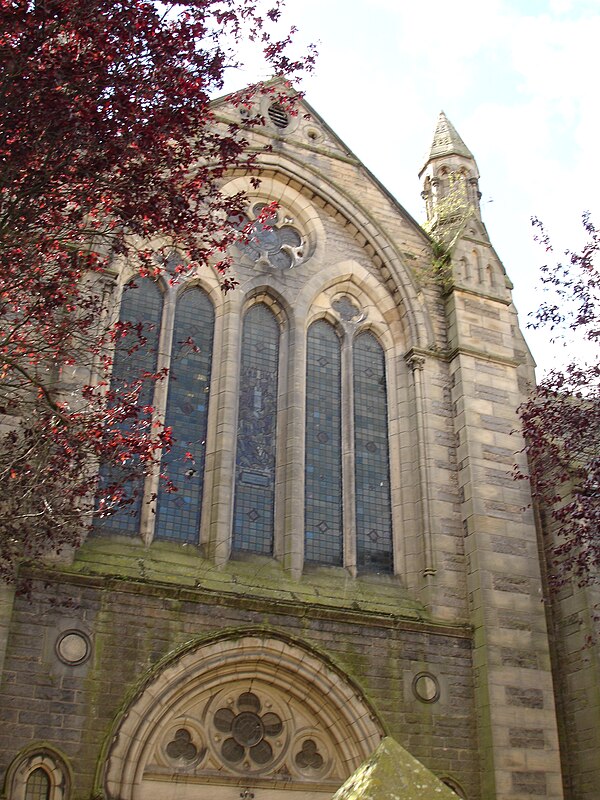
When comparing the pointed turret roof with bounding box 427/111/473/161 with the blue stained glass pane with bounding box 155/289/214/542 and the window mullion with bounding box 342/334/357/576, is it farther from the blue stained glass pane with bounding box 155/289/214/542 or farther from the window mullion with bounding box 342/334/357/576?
the blue stained glass pane with bounding box 155/289/214/542

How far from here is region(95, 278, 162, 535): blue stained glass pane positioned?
45.4ft

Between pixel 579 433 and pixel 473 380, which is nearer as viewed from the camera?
pixel 579 433

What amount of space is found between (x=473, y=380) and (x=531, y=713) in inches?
220

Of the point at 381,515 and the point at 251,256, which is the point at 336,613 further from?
the point at 251,256

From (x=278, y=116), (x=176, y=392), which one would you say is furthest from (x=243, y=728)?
(x=278, y=116)

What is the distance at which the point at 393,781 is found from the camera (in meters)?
5.30

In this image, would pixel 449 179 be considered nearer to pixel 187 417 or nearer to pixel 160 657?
pixel 187 417

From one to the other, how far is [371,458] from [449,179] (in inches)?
263

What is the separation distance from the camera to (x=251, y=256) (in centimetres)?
1667

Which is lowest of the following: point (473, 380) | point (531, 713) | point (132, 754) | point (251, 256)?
point (132, 754)

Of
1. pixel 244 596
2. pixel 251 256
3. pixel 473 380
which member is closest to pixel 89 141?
pixel 244 596

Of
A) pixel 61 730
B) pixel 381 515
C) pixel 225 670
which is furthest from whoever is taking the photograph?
pixel 381 515

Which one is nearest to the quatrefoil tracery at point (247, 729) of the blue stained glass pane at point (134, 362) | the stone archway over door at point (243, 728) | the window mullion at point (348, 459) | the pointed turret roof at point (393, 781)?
the stone archway over door at point (243, 728)

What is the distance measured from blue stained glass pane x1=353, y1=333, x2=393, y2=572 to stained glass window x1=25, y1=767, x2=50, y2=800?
573 cm
